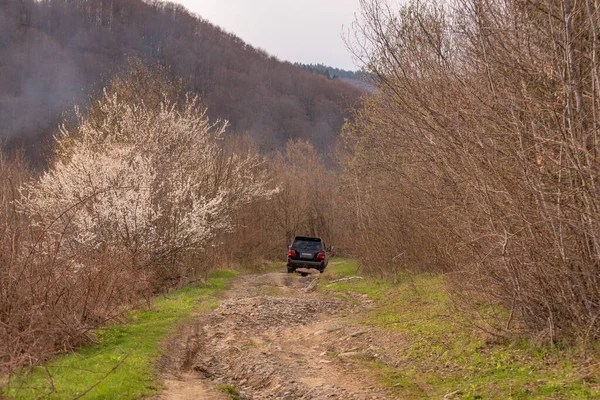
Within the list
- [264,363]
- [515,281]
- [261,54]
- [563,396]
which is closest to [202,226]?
[264,363]

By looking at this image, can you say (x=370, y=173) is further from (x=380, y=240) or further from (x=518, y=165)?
(x=518, y=165)

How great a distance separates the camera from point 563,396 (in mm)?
6086

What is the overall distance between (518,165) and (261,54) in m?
88.0

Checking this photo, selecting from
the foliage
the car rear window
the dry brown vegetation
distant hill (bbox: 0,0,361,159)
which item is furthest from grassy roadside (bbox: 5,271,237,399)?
distant hill (bbox: 0,0,361,159)

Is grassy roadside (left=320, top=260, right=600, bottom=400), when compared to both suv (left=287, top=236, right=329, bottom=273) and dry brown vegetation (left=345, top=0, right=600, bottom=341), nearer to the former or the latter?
dry brown vegetation (left=345, top=0, right=600, bottom=341)

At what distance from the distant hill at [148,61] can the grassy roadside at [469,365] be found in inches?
2222

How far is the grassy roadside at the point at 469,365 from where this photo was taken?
21.3 feet

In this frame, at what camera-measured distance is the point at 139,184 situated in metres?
19.6

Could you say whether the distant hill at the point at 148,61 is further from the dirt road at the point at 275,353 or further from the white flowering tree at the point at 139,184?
the dirt road at the point at 275,353

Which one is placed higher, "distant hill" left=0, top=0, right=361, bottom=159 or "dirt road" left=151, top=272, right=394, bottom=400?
"distant hill" left=0, top=0, right=361, bottom=159

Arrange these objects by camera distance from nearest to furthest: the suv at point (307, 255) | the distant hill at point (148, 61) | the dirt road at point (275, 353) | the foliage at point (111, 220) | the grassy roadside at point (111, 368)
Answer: the grassy roadside at point (111, 368)
the dirt road at point (275, 353)
the foliage at point (111, 220)
the suv at point (307, 255)
the distant hill at point (148, 61)

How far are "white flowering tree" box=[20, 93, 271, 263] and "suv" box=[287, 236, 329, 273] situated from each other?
4.00 meters

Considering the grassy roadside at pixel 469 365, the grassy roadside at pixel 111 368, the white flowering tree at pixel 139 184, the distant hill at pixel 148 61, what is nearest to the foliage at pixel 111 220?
the white flowering tree at pixel 139 184

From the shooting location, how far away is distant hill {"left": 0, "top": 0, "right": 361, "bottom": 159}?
66.4 m
